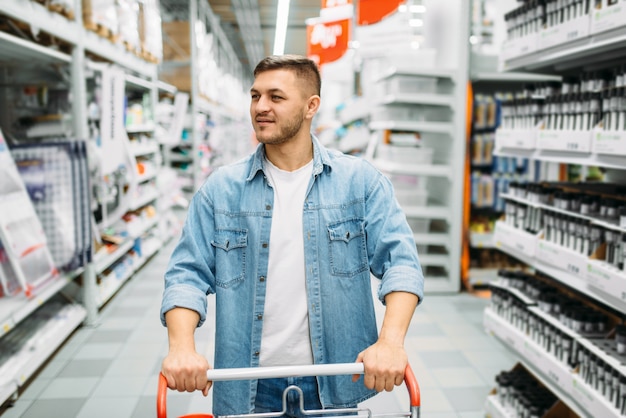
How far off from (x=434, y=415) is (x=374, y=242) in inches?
81.4

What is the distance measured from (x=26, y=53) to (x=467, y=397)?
398cm

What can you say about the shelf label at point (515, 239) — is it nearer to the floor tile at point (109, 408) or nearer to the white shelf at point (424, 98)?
the floor tile at point (109, 408)

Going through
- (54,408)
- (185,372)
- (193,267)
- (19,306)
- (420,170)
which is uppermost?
(420,170)

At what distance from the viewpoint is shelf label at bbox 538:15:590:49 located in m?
2.46

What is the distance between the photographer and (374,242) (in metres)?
1.79

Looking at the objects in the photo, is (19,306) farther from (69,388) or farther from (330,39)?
(330,39)

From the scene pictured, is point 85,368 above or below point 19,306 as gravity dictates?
below

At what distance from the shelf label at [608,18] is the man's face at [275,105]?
4.58ft

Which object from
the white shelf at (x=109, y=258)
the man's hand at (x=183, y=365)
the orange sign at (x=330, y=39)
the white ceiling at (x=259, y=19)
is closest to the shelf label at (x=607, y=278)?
the man's hand at (x=183, y=365)

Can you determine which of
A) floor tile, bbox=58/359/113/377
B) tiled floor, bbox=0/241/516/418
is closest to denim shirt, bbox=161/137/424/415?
tiled floor, bbox=0/241/516/418

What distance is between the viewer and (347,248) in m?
1.79

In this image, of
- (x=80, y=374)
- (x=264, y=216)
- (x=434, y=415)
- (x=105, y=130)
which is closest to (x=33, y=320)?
(x=80, y=374)

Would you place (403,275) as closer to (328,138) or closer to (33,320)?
(33,320)

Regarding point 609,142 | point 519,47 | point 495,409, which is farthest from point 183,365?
point 519,47
